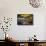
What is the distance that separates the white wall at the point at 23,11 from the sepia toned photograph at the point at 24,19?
5.1 inches

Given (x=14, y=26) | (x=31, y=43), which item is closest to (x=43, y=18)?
(x=14, y=26)

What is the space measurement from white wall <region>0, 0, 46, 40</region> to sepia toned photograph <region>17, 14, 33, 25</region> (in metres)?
0.13

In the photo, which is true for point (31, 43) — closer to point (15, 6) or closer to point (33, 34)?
point (33, 34)

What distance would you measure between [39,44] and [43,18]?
1.65 m

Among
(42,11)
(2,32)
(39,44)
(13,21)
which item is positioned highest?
(42,11)

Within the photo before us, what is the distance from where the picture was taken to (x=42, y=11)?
241 inches

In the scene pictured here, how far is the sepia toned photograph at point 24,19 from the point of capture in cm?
610

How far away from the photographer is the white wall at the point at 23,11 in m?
6.07

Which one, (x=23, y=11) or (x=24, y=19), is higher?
(x=23, y=11)

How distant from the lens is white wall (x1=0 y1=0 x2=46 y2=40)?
19.9 feet

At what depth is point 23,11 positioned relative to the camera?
6.10m

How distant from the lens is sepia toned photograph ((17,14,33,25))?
6.10 m

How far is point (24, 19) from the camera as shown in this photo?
6125 mm

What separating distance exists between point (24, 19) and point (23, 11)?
35 centimetres
